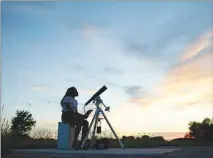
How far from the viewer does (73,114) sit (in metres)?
7.64

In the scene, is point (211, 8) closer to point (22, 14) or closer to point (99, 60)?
point (99, 60)

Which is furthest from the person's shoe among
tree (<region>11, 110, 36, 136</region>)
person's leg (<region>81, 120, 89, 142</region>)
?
tree (<region>11, 110, 36, 136</region>)

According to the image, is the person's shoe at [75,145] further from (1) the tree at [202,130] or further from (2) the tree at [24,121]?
(1) the tree at [202,130]

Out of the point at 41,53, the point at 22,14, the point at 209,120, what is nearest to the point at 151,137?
the point at 209,120

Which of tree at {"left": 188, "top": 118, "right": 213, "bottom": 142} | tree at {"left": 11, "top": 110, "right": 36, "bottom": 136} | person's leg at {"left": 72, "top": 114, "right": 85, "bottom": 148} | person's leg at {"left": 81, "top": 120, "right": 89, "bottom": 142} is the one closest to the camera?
person's leg at {"left": 72, "top": 114, "right": 85, "bottom": 148}

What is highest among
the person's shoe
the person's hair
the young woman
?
the person's hair

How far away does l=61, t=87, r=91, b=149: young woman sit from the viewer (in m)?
7.67

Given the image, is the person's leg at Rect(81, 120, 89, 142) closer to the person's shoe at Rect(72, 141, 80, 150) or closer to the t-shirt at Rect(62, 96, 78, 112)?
the person's shoe at Rect(72, 141, 80, 150)

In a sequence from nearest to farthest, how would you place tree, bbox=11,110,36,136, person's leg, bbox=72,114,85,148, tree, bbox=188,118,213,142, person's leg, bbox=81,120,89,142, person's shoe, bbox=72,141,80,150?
person's shoe, bbox=72,141,80,150, person's leg, bbox=72,114,85,148, person's leg, bbox=81,120,89,142, tree, bbox=11,110,36,136, tree, bbox=188,118,213,142

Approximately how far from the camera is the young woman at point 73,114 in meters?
7.67

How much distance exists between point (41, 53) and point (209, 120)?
348 inches

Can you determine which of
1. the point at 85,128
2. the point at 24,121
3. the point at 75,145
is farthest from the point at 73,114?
the point at 24,121

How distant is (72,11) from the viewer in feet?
25.2

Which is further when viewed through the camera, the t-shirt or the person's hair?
the person's hair
